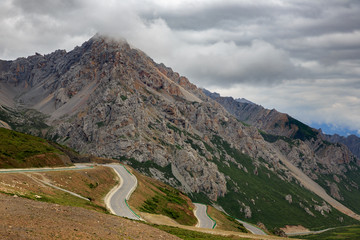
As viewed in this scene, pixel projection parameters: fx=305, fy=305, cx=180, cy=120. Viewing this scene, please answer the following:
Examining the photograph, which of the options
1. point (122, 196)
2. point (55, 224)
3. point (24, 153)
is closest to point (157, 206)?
point (122, 196)

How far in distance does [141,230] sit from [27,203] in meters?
19.8

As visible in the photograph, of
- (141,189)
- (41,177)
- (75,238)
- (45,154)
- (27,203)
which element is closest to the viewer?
(75,238)

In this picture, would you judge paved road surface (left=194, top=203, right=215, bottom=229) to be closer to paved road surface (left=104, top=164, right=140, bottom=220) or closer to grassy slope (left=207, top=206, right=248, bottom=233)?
grassy slope (left=207, top=206, right=248, bottom=233)

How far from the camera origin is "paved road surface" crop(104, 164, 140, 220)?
277ft

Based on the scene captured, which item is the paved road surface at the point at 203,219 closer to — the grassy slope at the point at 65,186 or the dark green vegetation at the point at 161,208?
the dark green vegetation at the point at 161,208

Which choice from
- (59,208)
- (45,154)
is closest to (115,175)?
(45,154)

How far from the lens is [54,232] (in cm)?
3797

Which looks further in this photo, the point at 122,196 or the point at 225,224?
the point at 225,224

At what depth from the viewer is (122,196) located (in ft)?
339

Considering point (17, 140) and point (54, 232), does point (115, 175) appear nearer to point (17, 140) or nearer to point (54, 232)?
point (17, 140)

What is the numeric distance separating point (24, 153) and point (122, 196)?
37.8 metres

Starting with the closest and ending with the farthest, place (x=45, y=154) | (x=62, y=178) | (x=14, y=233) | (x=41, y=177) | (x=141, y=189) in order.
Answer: (x=14, y=233) < (x=41, y=177) < (x=62, y=178) < (x=45, y=154) < (x=141, y=189)

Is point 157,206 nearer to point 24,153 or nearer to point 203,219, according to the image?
point 203,219

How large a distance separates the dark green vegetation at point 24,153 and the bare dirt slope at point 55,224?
49.4m
